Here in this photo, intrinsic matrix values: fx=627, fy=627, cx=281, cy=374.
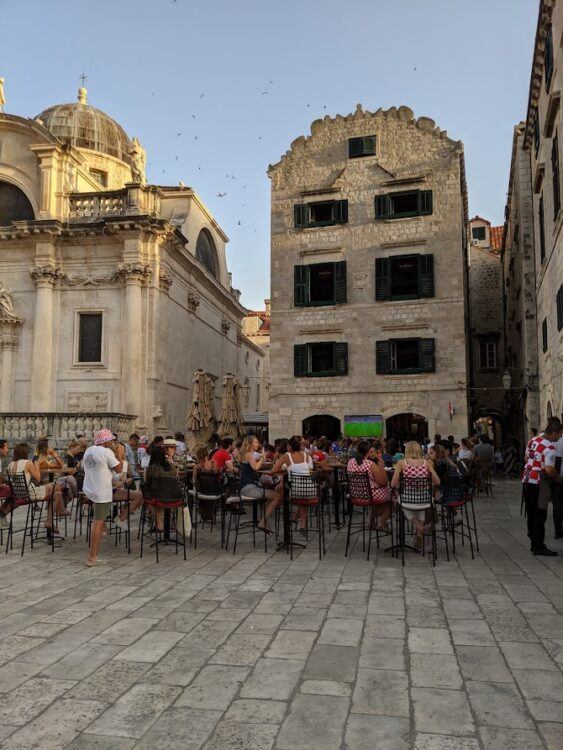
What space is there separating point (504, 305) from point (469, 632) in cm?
3242

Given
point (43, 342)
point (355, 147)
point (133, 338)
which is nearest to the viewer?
point (355, 147)

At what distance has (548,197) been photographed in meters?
17.4

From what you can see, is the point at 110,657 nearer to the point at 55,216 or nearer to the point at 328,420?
the point at 328,420

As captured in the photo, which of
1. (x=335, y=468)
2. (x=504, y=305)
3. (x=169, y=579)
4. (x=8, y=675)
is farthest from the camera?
(x=504, y=305)

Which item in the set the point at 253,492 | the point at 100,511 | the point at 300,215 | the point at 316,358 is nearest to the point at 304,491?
the point at 253,492

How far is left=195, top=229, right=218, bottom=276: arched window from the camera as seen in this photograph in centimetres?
3458

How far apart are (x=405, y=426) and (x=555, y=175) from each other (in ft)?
35.2

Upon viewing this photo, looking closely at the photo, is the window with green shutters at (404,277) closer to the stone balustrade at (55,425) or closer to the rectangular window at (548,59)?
the rectangular window at (548,59)

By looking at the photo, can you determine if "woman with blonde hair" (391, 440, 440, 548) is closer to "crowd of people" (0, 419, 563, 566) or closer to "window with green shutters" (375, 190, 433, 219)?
"crowd of people" (0, 419, 563, 566)

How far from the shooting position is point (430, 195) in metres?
24.0

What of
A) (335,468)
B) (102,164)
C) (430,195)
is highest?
(102,164)

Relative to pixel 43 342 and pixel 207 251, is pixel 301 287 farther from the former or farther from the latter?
pixel 207 251

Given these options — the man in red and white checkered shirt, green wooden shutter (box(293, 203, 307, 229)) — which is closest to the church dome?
green wooden shutter (box(293, 203, 307, 229))

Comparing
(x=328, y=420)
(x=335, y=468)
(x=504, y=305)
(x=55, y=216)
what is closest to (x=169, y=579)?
(x=335, y=468)
